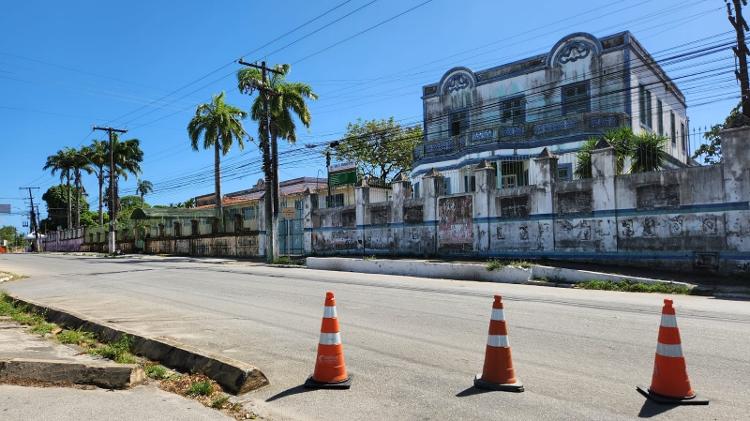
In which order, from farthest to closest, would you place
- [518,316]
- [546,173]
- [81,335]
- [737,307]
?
1. [546,173]
2. [737,307]
3. [518,316]
4. [81,335]

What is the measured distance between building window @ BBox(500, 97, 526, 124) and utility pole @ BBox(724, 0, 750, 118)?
1034 cm

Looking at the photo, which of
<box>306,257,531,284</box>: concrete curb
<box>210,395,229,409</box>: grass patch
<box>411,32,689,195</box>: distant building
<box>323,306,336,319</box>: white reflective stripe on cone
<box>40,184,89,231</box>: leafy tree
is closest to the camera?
<box>210,395,229,409</box>: grass patch

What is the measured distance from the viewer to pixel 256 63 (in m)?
29.1

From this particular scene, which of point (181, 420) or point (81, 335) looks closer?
point (181, 420)

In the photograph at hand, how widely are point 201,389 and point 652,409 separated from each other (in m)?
3.92

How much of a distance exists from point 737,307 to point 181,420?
1046cm

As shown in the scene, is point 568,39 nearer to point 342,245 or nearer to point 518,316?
point 342,245

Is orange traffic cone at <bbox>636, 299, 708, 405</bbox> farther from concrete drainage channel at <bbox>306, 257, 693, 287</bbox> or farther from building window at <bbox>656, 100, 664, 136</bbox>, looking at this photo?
building window at <bbox>656, 100, 664, 136</bbox>

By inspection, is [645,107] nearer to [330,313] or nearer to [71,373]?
[330,313]

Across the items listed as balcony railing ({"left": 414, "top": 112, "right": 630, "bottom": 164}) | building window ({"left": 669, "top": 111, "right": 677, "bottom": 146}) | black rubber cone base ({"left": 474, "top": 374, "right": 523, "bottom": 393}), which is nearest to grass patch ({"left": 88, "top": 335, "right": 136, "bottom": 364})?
black rubber cone base ({"left": 474, "top": 374, "right": 523, "bottom": 393})

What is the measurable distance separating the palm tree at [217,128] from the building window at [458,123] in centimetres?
1660

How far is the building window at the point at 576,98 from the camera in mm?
26375

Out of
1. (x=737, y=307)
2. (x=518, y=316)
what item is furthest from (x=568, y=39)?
(x=518, y=316)

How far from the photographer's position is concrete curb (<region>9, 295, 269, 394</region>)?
5.21m
